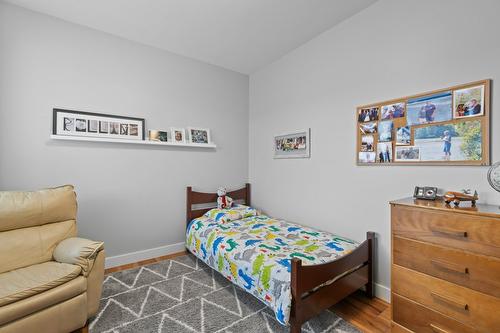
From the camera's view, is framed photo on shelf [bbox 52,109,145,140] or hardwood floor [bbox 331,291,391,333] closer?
hardwood floor [bbox 331,291,391,333]

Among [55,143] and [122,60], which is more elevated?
[122,60]

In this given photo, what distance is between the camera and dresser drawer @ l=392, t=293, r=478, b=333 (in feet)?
4.52

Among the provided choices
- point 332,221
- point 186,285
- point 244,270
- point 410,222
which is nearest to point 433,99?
point 410,222

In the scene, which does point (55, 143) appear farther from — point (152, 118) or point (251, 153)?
point (251, 153)

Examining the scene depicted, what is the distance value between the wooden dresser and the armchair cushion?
2312 millimetres

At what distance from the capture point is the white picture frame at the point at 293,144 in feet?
9.56

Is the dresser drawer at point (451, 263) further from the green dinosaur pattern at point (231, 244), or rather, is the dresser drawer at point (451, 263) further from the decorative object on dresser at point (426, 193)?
the green dinosaur pattern at point (231, 244)

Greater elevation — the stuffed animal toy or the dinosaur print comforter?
the stuffed animal toy

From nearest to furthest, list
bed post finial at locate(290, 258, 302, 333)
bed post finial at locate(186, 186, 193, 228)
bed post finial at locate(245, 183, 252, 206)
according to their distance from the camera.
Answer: bed post finial at locate(290, 258, 302, 333)
bed post finial at locate(186, 186, 193, 228)
bed post finial at locate(245, 183, 252, 206)

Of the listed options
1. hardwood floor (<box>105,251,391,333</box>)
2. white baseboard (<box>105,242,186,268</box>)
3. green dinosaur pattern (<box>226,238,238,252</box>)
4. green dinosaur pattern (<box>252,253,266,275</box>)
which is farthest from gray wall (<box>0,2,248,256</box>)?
hardwood floor (<box>105,251,391,333</box>)

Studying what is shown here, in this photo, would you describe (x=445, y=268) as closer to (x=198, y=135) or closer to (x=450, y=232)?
(x=450, y=232)

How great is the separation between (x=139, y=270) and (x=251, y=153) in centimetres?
226

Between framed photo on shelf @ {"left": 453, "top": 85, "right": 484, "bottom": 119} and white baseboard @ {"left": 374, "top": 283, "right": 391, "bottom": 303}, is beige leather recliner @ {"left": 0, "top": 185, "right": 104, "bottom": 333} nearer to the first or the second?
white baseboard @ {"left": 374, "top": 283, "right": 391, "bottom": 303}

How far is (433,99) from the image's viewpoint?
6.06 feet
